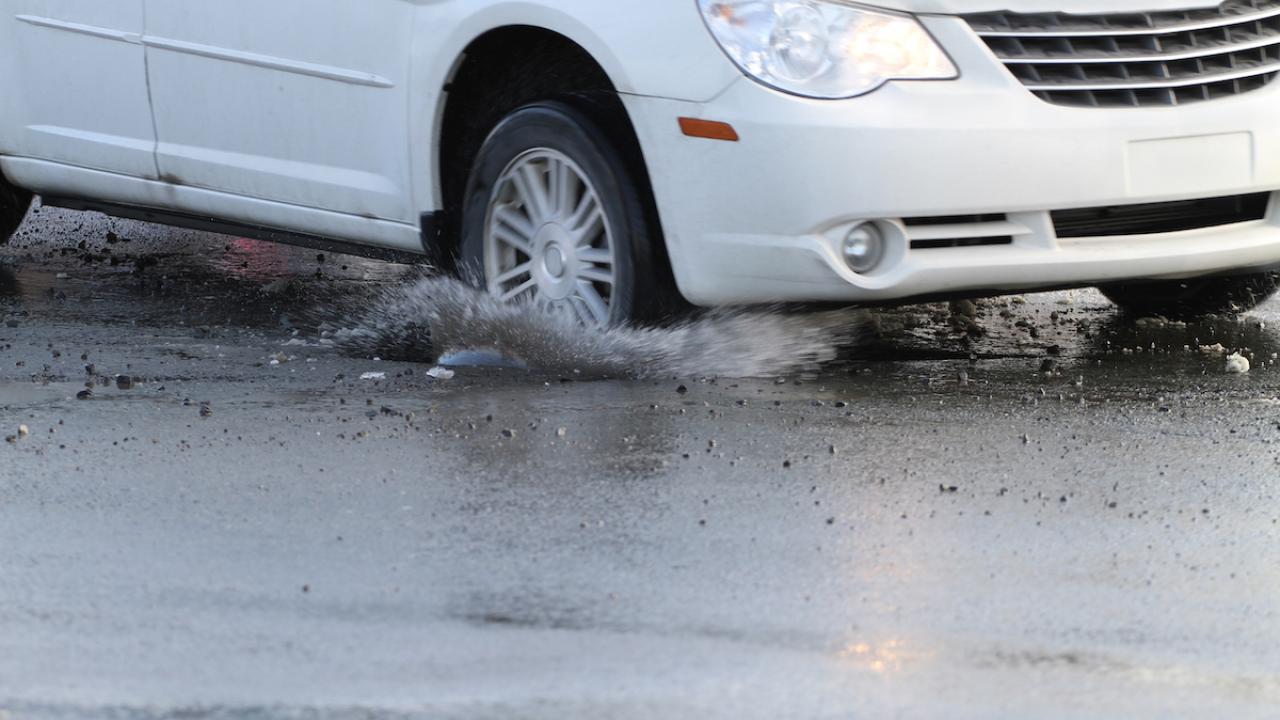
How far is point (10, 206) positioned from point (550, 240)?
313 centimetres

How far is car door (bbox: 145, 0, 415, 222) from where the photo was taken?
20.4 ft

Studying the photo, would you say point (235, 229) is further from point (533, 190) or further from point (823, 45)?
point (823, 45)

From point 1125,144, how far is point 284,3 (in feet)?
8.14

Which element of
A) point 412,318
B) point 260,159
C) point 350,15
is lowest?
point 412,318

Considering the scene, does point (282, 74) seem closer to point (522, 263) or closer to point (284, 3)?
→ point (284, 3)

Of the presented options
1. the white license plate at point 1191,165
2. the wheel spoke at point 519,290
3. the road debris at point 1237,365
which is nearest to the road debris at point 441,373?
the wheel spoke at point 519,290

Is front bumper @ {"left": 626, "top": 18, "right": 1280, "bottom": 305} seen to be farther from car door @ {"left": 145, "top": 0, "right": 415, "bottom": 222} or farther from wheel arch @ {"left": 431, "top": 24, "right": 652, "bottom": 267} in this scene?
car door @ {"left": 145, "top": 0, "right": 415, "bottom": 222}

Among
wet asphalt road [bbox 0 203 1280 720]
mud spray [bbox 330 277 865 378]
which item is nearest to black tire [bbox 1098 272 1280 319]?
wet asphalt road [bbox 0 203 1280 720]

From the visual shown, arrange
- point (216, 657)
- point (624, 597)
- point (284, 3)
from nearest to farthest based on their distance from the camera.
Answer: point (216, 657), point (624, 597), point (284, 3)

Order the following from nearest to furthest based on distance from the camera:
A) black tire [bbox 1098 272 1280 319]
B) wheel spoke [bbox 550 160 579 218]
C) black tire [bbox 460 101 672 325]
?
1. black tire [bbox 460 101 672 325]
2. wheel spoke [bbox 550 160 579 218]
3. black tire [bbox 1098 272 1280 319]

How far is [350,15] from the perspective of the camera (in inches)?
245

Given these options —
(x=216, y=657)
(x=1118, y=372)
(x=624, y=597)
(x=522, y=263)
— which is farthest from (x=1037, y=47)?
(x=216, y=657)

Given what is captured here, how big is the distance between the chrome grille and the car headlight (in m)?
0.19

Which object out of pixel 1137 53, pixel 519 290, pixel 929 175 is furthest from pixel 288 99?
pixel 1137 53
